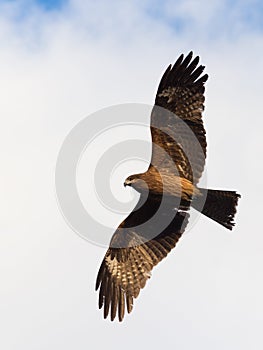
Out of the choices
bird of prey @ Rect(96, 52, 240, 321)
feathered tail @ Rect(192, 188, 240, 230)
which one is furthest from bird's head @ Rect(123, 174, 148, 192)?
feathered tail @ Rect(192, 188, 240, 230)

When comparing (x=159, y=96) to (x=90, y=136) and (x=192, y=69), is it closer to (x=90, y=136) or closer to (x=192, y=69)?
(x=192, y=69)

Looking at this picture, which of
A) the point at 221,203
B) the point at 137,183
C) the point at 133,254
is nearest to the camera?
the point at 221,203

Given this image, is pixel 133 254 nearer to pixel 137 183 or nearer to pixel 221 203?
pixel 137 183

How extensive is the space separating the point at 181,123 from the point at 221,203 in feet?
4.99

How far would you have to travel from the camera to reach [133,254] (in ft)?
76.8

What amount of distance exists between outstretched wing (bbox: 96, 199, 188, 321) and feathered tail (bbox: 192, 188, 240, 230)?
1.68 ft

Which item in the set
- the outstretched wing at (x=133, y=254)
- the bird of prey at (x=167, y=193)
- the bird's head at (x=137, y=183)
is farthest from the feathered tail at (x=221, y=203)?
the bird's head at (x=137, y=183)

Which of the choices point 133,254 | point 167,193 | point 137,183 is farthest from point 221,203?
point 133,254

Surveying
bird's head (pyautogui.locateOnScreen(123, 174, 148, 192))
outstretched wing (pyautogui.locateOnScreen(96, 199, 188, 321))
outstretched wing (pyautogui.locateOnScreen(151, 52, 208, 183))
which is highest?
outstretched wing (pyautogui.locateOnScreen(151, 52, 208, 183))

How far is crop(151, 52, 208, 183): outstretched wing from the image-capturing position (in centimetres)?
2281

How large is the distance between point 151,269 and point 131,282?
16.2 inches

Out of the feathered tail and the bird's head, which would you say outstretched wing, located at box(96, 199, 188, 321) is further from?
the feathered tail

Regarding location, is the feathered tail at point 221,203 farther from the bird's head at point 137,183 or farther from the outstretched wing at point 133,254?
the bird's head at point 137,183

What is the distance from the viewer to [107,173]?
27.2 meters
